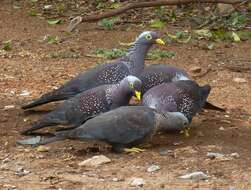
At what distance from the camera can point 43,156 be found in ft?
15.8

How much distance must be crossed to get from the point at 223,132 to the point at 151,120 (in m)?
0.75

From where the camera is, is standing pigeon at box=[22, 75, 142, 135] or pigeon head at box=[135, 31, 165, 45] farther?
pigeon head at box=[135, 31, 165, 45]

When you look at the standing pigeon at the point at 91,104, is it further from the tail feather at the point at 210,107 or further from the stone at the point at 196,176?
the stone at the point at 196,176

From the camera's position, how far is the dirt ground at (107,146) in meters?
4.31

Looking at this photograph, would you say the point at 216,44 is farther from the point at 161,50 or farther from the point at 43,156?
the point at 43,156

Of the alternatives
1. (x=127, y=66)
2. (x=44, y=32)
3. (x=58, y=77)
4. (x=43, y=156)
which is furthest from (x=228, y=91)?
(x=44, y=32)

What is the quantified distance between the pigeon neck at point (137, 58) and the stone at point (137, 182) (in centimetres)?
170

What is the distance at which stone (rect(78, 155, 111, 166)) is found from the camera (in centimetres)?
457

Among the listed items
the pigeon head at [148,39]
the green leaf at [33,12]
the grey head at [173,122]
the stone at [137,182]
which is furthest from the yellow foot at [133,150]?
the green leaf at [33,12]

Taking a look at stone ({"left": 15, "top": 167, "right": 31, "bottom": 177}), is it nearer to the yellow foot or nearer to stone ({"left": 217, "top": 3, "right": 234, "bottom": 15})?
the yellow foot

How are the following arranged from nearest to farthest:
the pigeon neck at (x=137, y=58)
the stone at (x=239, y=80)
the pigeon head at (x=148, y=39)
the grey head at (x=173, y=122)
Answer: the grey head at (x=173, y=122) → the pigeon neck at (x=137, y=58) → the pigeon head at (x=148, y=39) → the stone at (x=239, y=80)

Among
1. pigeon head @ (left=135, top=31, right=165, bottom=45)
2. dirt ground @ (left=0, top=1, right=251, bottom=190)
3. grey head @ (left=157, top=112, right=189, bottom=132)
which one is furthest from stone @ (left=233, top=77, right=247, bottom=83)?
grey head @ (left=157, top=112, right=189, bottom=132)

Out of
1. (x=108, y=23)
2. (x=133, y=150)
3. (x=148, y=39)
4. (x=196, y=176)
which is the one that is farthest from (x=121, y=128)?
(x=108, y=23)

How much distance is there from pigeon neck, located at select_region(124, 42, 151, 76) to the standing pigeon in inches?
24.3
